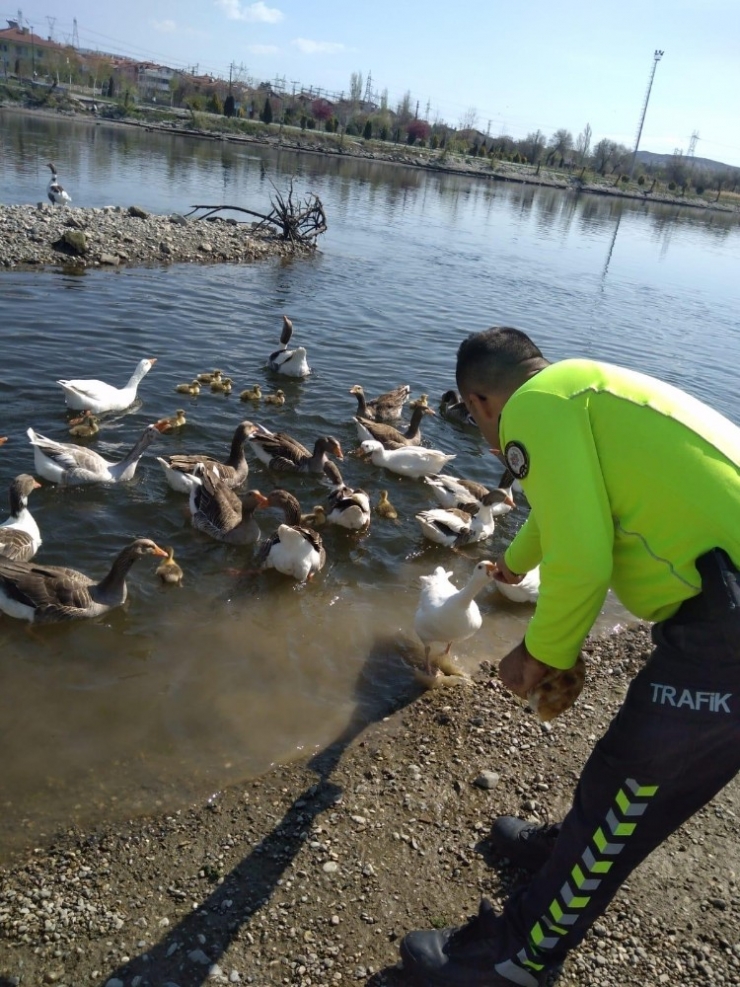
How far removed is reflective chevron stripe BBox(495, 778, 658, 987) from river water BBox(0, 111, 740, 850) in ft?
4.74

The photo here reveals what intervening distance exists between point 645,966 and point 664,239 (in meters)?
56.5

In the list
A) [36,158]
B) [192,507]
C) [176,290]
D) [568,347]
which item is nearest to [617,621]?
[192,507]

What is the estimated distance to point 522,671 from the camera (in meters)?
3.22

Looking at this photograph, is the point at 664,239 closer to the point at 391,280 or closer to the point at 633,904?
the point at 391,280

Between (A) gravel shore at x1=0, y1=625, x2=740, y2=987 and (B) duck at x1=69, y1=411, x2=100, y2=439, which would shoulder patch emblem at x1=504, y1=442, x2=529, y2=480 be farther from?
(B) duck at x1=69, y1=411, x2=100, y2=439

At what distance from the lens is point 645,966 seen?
12.7ft

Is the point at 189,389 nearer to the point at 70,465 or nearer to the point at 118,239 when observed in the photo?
the point at 70,465

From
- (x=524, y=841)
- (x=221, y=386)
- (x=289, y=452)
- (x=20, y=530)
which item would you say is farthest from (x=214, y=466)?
(x=524, y=841)

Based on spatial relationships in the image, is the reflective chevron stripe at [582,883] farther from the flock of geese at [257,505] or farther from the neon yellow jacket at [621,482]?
Answer: the flock of geese at [257,505]

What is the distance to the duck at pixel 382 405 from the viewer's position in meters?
12.3

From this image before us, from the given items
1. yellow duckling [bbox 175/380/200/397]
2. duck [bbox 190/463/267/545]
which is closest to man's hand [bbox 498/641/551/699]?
duck [bbox 190/463/267/545]

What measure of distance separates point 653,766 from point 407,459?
792 cm

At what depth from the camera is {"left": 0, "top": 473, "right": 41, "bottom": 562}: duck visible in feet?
23.7

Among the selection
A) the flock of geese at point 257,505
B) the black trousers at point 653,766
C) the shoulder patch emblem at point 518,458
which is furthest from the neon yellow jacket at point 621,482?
the flock of geese at point 257,505
